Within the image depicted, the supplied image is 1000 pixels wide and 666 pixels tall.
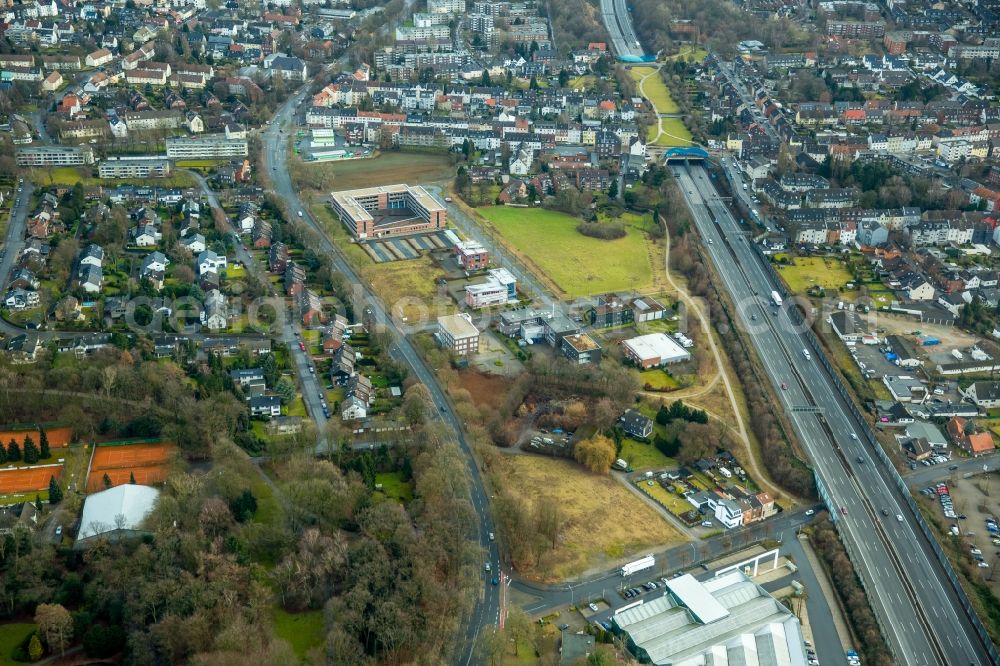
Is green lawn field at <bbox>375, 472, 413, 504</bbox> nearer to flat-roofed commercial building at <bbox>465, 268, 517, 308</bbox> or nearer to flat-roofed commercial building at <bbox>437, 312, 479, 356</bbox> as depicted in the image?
flat-roofed commercial building at <bbox>437, 312, 479, 356</bbox>

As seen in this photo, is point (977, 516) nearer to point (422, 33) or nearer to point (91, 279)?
point (91, 279)

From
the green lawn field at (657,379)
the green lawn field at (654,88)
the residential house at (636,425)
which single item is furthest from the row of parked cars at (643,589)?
the green lawn field at (654,88)

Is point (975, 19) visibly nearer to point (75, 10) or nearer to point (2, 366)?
point (75, 10)

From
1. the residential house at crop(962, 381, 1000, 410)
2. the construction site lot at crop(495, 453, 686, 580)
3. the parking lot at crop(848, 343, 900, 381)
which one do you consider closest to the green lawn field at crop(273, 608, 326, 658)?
the construction site lot at crop(495, 453, 686, 580)

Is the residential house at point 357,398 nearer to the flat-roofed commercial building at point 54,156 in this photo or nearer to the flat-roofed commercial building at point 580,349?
the flat-roofed commercial building at point 580,349

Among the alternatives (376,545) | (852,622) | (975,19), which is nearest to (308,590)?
(376,545)

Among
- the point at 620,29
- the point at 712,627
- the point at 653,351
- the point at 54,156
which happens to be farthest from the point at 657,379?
the point at 620,29
